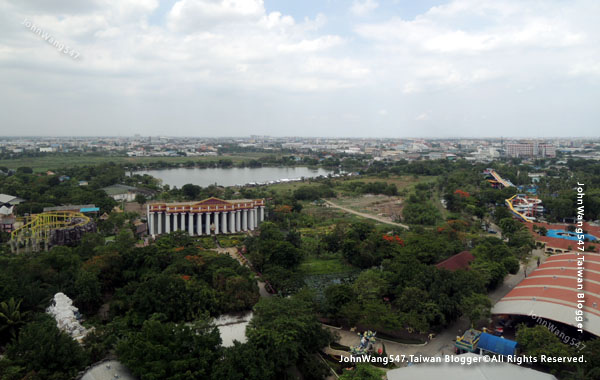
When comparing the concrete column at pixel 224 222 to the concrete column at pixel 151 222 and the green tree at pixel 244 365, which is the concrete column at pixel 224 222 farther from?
the green tree at pixel 244 365

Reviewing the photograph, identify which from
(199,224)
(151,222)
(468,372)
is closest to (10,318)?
(468,372)

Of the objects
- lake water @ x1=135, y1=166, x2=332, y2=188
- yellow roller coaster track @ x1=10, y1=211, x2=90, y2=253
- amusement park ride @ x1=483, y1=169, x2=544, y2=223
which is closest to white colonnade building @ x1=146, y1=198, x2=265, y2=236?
yellow roller coaster track @ x1=10, y1=211, x2=90, y2=253

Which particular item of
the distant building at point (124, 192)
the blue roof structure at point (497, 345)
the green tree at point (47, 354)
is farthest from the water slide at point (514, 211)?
the distant building at point (124, 192)

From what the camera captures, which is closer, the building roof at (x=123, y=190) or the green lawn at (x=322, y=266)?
the green lawn at (x=322, y=266)

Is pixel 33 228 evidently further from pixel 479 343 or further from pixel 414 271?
pixel 479 343

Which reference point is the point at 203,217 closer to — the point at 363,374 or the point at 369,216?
the point at 369,216

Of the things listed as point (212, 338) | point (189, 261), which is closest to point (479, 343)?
point (212, 338)
